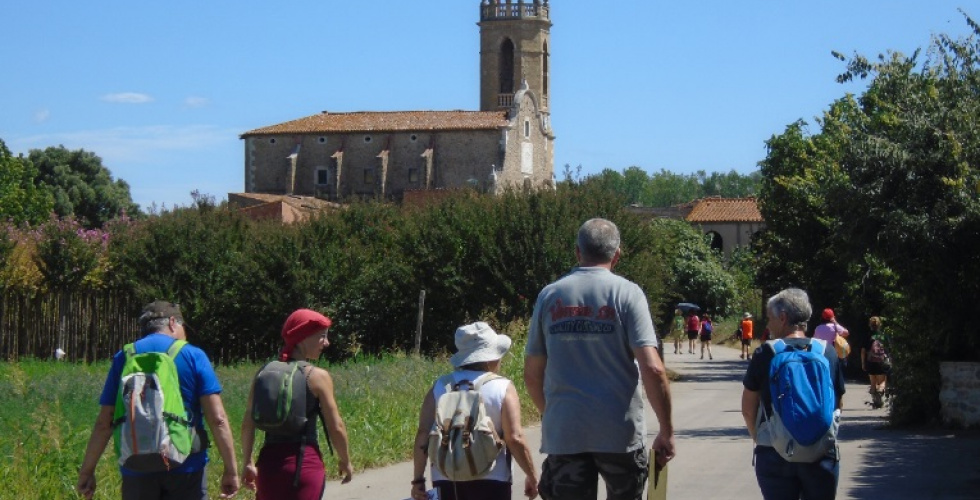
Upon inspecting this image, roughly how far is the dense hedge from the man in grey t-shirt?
2753 cm

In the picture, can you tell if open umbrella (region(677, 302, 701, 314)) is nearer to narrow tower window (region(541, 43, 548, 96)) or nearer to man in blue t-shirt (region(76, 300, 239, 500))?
narrow tower window (region(541, 43, 548, 96))

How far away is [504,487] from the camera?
755 centimetres

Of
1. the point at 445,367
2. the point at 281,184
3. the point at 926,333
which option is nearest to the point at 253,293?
the point at 445,367

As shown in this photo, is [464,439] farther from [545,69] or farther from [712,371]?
[545,69]

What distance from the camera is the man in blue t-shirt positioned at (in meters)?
7.54

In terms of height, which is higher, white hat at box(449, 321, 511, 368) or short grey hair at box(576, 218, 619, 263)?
short grey hair at box(576, 218, 619, 263)

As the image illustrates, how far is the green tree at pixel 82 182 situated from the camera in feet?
301

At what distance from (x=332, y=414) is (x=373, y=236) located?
118ft

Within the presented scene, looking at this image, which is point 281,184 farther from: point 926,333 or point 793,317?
point 793,317

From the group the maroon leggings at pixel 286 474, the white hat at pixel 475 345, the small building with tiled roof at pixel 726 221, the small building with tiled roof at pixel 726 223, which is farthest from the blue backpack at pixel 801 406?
the small building with tiled roof at pixel 726 223

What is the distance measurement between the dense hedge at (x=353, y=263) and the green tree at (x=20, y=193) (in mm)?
36008

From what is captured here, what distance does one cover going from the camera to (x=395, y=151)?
100938mm

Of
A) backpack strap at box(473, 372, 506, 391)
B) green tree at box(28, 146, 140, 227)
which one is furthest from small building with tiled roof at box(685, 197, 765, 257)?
backpack strap at box(473, 372, 506, 391)

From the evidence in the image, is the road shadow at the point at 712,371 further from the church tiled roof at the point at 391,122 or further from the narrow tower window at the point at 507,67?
the narrow tower window at the point at 507,67
